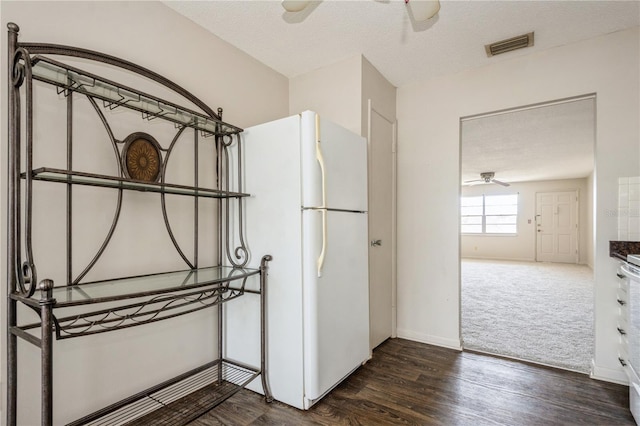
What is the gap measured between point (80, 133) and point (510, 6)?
2725 millimetres

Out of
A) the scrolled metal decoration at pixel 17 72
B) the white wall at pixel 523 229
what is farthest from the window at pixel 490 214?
the scrolled metal decoration at pixel 17 72

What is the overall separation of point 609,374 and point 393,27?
118 inches

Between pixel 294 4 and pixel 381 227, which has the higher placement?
pixel 294 4

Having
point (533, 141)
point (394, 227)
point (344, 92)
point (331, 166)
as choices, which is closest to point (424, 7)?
point (331, 166)

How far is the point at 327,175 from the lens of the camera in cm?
210

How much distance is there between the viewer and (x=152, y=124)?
198cm

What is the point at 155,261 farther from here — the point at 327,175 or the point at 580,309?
the point at 580,309

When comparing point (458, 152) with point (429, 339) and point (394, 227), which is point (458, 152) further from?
point (429, 339)

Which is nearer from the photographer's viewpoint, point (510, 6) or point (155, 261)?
point (155, 261)

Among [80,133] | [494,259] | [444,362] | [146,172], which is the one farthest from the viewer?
[494,259]

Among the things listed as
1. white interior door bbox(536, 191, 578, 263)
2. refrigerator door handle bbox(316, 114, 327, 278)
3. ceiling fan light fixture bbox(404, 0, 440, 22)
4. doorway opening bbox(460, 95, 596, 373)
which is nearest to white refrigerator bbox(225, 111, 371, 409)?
refrigerator door handle bbox(316, 114, 327, 278)

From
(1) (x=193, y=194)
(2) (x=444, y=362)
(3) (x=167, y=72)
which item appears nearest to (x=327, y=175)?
(1) (x=193, y=194)

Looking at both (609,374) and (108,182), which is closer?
(108,182)

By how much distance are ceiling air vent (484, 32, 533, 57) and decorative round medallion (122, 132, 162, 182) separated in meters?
2.64
